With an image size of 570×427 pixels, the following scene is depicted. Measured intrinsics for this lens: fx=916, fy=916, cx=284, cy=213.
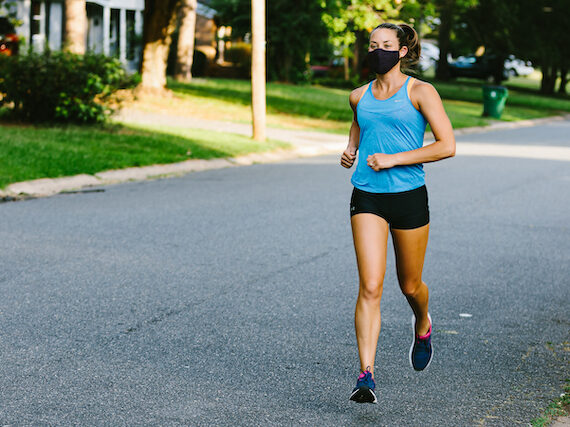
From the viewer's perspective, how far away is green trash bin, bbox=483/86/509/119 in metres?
31.7

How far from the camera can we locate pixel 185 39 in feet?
117

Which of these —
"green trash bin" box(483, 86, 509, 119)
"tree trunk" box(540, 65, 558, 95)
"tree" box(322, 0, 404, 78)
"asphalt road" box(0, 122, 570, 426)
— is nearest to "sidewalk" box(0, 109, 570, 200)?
"asphalt road" box(0, 122, 570, 426)

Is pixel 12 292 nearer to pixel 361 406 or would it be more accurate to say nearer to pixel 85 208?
pixel 361 406

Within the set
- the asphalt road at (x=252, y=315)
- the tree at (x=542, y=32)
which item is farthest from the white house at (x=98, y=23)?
the asphalt road at (x=252, y=315)

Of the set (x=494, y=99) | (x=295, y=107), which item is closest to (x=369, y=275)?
(x=295, y=107)

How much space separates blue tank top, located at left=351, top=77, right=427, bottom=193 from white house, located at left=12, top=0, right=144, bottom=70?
1173 inches

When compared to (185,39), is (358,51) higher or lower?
higher

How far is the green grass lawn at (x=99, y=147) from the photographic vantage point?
1325cm

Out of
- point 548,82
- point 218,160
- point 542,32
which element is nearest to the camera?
point 218,160

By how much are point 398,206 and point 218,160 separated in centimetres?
1184

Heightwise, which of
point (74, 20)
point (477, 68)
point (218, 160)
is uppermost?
point (477, 68)

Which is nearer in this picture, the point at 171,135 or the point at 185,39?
the point at 171,135

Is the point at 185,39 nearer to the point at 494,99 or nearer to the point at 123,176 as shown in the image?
the point at 494,99

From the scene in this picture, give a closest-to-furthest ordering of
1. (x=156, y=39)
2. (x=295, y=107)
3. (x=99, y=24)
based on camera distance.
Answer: (x=156, y=39) → (x=295, y=107) → (x=99, y=24)
